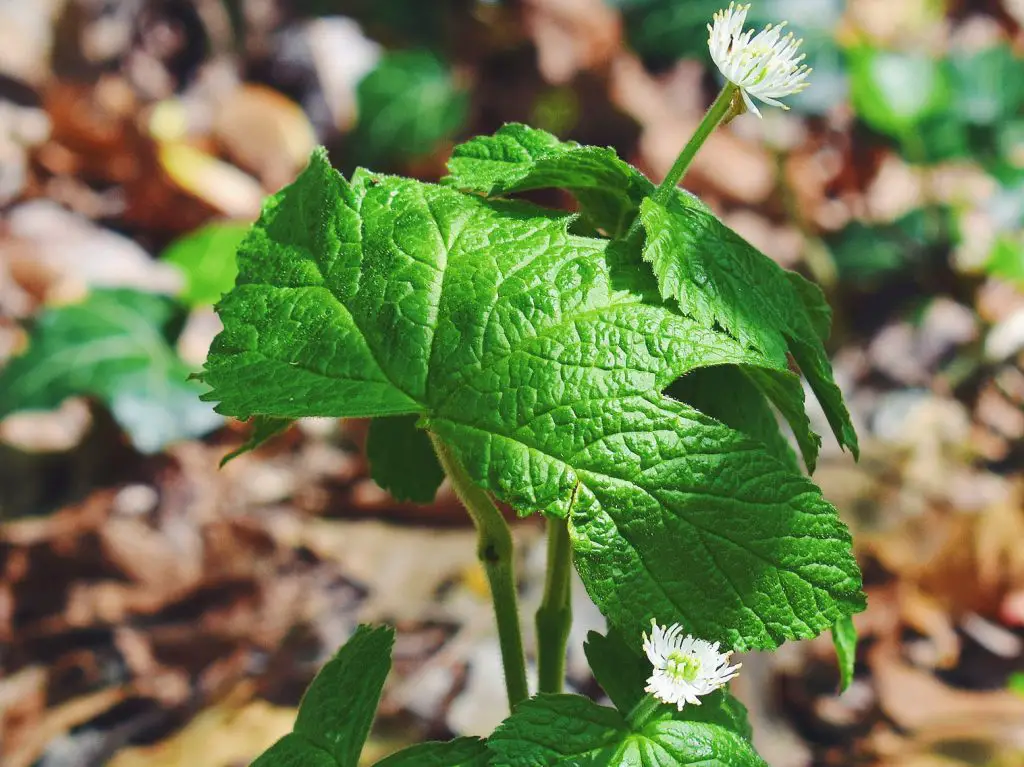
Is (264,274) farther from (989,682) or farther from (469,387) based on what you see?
(989,682)

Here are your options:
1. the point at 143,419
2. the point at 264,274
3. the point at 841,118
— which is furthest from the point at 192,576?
the point at 841,118

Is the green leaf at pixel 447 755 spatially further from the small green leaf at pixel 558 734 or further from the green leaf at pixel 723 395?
the green leaf at pixel 723 395

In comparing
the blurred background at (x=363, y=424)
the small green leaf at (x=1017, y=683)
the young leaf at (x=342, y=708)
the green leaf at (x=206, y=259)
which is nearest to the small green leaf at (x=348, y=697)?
the young leaf at (x=342, y=708)

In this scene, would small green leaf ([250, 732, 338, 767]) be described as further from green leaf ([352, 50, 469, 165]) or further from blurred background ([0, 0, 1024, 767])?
green leaf ([352, 50, 469, 165])

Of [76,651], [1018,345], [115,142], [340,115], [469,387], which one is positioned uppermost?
[340,115]

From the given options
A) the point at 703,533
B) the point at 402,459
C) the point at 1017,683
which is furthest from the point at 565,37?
the point at 703,533

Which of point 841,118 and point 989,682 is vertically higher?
point 841,118
